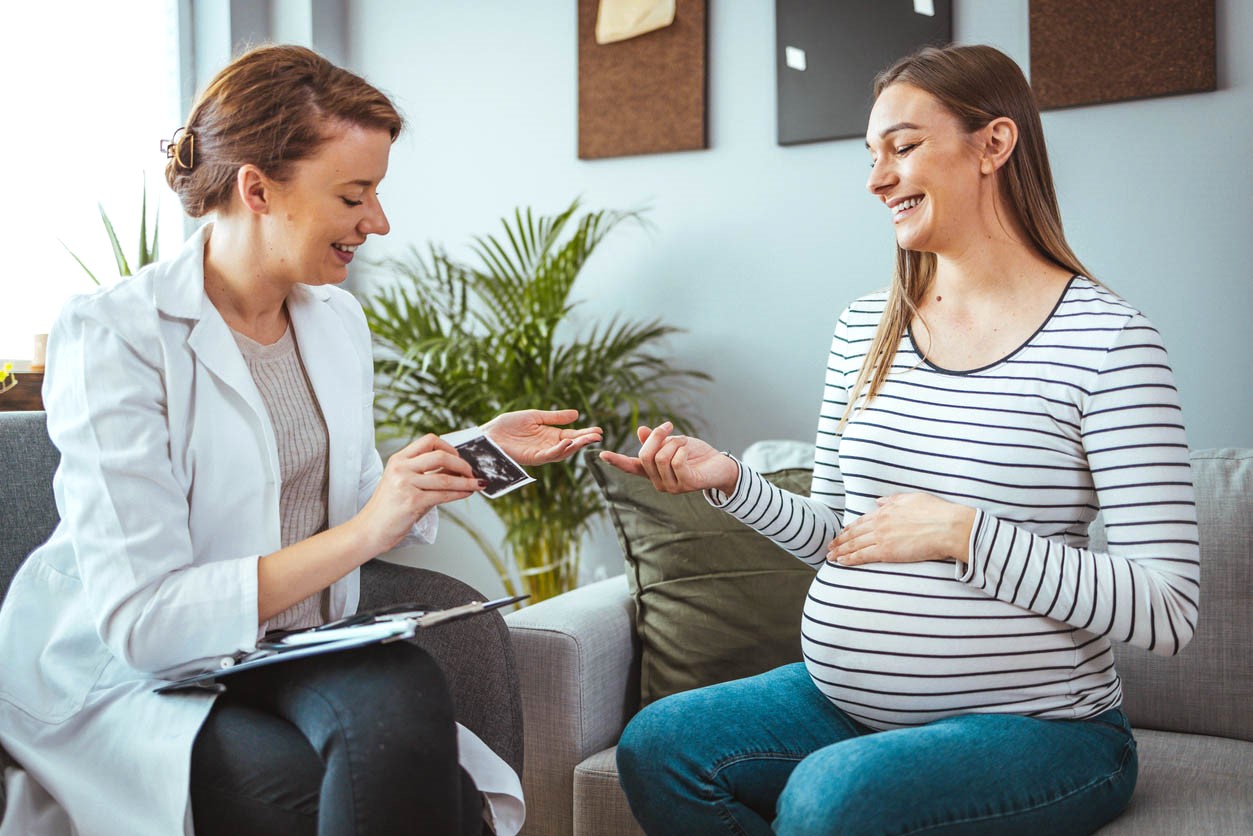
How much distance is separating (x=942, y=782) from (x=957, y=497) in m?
0.38

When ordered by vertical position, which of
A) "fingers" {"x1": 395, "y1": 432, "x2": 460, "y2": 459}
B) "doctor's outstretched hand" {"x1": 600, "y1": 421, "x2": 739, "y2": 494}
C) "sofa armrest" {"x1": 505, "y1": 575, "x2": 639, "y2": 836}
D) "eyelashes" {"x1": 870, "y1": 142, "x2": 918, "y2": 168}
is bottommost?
"sofa armrest" {"x1": 505, "y1": 575, "x2": 639, "y2": 836}

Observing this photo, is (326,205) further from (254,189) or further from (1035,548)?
(1035,548)

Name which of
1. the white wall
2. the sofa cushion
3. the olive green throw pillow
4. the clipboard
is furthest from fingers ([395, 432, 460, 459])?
the white wall

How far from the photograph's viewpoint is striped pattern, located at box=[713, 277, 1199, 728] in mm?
1278

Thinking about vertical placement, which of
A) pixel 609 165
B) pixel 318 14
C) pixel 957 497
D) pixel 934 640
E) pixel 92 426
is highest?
pixel 318 14

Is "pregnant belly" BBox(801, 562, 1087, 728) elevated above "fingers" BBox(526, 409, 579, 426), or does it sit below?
below

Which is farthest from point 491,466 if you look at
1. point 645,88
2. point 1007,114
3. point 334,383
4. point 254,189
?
point 645,88

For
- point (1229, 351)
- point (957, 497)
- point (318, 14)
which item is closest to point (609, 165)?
point (318, 14)

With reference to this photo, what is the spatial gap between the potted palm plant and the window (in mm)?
796

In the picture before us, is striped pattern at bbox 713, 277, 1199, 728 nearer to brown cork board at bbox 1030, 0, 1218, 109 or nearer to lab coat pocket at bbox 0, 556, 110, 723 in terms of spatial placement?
lab coat pocket at bbox 0, 556, 110, 723

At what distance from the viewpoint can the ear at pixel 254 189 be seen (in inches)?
56.0

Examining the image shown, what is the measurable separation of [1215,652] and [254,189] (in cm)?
163

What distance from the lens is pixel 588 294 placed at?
297cm

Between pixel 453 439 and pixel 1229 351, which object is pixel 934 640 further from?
pixel 1229 351
